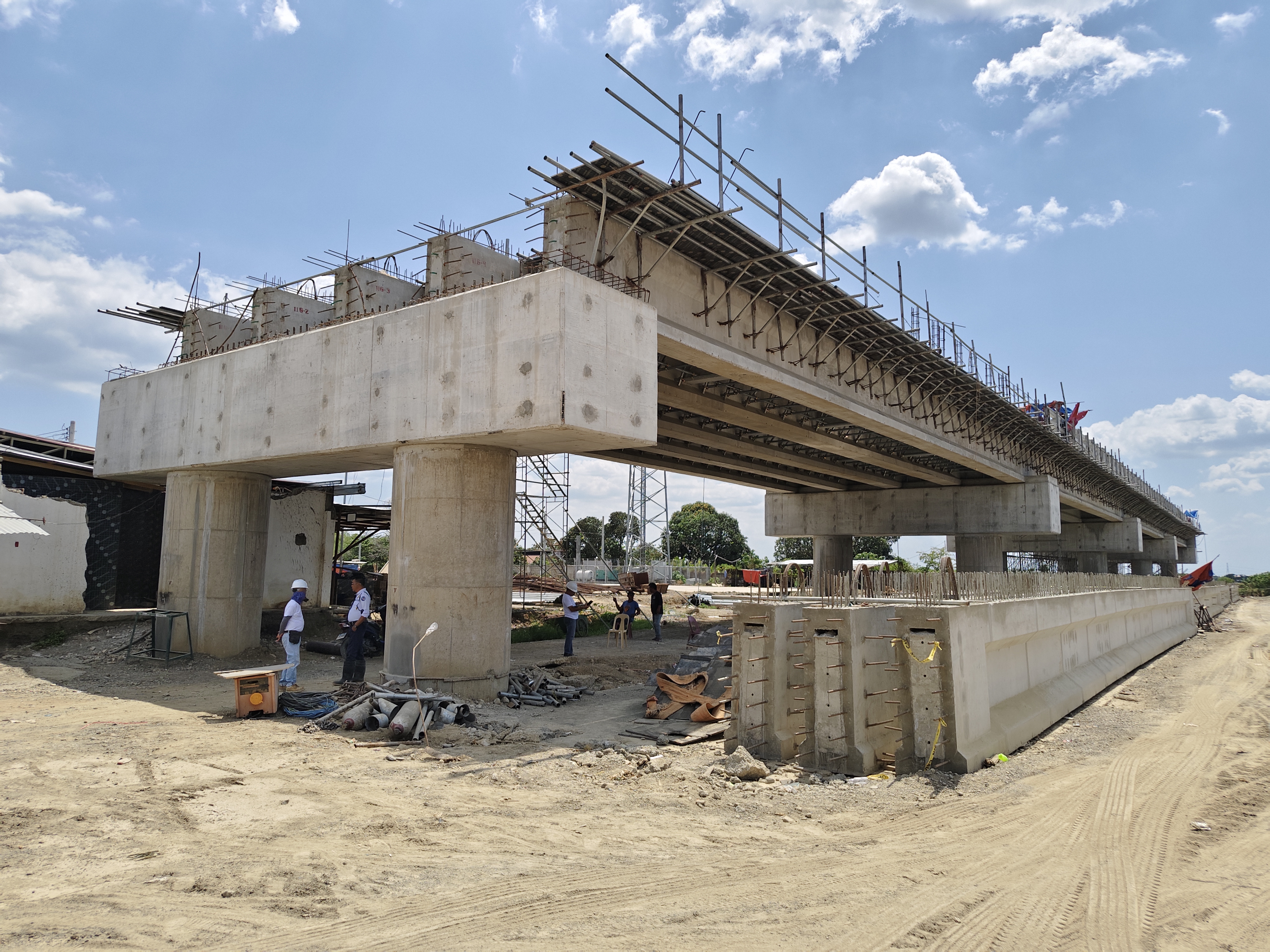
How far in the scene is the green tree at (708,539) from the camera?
355 feet

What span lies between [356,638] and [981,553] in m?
33.7

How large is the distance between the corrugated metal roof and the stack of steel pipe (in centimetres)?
1318

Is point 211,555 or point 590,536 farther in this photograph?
point 590,536

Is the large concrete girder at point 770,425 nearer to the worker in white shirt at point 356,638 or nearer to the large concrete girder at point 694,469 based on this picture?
the large concrete girder at point 694,469

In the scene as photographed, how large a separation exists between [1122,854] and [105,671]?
60.9ft

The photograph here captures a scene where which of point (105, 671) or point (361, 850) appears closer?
point (361, 850)

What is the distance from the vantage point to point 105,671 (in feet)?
55.1

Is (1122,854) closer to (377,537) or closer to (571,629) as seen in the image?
(571,629)

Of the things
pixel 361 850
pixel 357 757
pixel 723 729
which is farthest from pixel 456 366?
pixel 361 850

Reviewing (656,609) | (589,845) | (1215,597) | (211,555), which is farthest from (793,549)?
(589,845)

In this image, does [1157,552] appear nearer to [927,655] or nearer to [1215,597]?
[1215,597]

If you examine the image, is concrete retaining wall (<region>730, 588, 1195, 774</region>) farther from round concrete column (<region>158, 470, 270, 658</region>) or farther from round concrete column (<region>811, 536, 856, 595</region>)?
round concrete column (<region>811, 536, 856, 595</region>)

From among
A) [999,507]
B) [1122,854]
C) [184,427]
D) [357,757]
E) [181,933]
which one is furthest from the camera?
[999,507]

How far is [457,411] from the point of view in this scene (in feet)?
42.6
